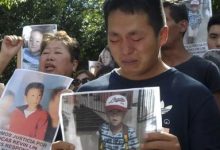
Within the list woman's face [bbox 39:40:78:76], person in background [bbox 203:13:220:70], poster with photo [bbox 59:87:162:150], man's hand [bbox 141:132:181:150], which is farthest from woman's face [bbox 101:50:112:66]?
man's hand [bbox 141:132:181:150]

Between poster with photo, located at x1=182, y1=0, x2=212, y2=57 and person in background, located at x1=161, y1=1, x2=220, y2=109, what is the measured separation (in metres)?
0.47

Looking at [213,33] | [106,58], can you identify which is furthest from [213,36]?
[106,58]

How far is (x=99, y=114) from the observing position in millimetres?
1890

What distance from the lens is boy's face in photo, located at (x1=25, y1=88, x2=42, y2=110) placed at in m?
2.46

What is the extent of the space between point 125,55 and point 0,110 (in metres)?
0.77

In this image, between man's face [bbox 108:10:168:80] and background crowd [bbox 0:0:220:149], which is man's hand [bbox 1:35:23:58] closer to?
background crowd [bbox 0:0:220:149]

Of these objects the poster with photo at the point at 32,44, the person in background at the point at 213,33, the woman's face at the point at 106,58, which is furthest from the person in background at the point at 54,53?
the woman's face at the point at 106,58

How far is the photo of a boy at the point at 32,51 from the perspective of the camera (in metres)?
4.15

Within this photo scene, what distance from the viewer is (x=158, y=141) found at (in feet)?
5.89

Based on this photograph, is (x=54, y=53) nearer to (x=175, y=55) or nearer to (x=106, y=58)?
(x=175, y=55)

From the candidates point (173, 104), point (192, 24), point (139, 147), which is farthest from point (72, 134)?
point (192, 24)

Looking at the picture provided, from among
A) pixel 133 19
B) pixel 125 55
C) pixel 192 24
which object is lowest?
pixel 125 55

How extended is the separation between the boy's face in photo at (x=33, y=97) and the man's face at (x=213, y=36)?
2.18m

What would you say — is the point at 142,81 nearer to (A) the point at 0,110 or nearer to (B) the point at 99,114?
(B) the point at 99,114
